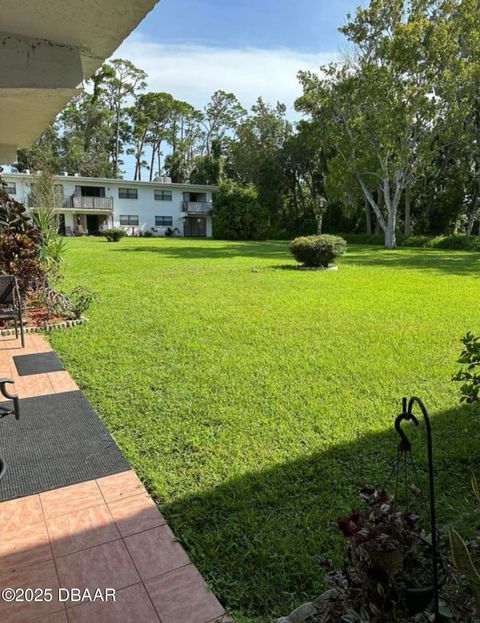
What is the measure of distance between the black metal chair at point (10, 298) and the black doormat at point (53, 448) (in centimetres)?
210

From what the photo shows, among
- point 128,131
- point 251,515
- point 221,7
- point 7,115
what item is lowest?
point 251,515

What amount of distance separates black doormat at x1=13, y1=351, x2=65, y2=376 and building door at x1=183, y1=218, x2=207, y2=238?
109ft

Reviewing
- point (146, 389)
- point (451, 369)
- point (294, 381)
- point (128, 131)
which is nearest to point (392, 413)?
point (294, 381)

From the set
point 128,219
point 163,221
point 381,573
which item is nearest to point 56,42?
point 381,573

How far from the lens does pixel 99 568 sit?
198 centimetres

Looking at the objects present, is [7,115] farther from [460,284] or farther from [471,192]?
[471,192]

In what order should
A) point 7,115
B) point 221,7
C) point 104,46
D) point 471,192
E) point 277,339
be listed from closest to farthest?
1. point 104,46
2. point 7,115
3. point 221,7
4. point 277,339
5. point 471,192

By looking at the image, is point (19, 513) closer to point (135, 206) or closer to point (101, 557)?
point (101, 557)

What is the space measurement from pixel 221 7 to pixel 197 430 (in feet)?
13.2

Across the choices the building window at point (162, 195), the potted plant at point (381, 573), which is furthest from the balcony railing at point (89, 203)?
the potted plant at point (381, 573)

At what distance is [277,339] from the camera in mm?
5770

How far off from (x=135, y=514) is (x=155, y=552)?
332 millimetres

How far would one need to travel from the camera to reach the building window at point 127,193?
3481 centimetres

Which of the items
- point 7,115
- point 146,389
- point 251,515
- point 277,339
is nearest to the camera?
point 7,115
